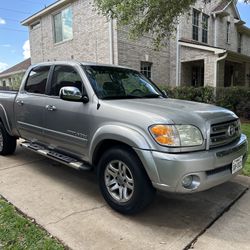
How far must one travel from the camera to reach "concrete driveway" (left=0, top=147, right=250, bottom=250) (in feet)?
9.62

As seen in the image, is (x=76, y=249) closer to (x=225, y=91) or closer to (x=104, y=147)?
(x=104, y=147)

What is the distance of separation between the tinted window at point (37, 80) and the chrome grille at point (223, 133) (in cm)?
289

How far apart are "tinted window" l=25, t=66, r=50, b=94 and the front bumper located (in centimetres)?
250

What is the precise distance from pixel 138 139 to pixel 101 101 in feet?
2.94

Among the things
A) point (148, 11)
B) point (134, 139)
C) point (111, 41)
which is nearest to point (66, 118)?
point (134, 139)

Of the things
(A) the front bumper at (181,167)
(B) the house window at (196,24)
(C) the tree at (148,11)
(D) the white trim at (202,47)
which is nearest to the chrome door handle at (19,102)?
(A) the front bumper at (181,167)

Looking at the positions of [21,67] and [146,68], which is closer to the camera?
[146,68]

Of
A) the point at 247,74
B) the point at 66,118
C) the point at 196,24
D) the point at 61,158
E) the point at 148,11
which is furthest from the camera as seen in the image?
the point at 247,74

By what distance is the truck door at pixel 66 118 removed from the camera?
3838 mm

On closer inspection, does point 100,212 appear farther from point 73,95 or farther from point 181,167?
point 73,95

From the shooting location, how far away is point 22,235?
9.72 feet

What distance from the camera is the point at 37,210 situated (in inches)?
139

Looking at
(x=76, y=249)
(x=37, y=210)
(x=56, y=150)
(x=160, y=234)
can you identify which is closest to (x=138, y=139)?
(x=160, y=234)

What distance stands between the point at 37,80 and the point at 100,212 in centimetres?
273
